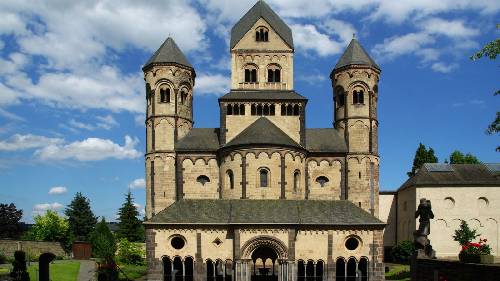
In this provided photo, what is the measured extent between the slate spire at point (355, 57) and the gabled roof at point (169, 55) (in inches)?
600

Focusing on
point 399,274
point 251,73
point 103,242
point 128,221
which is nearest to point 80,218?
point 128,221

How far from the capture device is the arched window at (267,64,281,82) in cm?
5591

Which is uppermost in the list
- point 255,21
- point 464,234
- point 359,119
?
point 255,21

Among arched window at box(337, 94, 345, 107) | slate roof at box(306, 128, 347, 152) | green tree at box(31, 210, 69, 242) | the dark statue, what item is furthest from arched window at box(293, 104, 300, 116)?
green tree at box(31, 210, 69, 242)

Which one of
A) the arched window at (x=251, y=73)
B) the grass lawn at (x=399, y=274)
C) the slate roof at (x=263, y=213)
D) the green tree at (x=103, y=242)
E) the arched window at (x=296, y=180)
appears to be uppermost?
the arched window at (x=251, y=73)

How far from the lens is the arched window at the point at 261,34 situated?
5634cm

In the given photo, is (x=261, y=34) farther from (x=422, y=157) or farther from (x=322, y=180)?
(x=422, y=157)

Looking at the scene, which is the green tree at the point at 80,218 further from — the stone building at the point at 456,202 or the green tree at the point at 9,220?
the stone building at the point at 456,202

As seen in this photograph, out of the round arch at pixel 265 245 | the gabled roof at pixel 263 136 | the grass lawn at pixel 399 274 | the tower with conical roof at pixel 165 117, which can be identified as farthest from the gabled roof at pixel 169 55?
the grass lawn at pixel 399 274

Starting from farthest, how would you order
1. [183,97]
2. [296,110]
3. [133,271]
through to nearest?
[183,97], [296,110], [133,271]

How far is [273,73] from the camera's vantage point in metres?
55.9

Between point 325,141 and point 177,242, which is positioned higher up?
point 325,141

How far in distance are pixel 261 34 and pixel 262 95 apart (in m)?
7.11

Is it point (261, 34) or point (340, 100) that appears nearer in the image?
point (340, 100)
